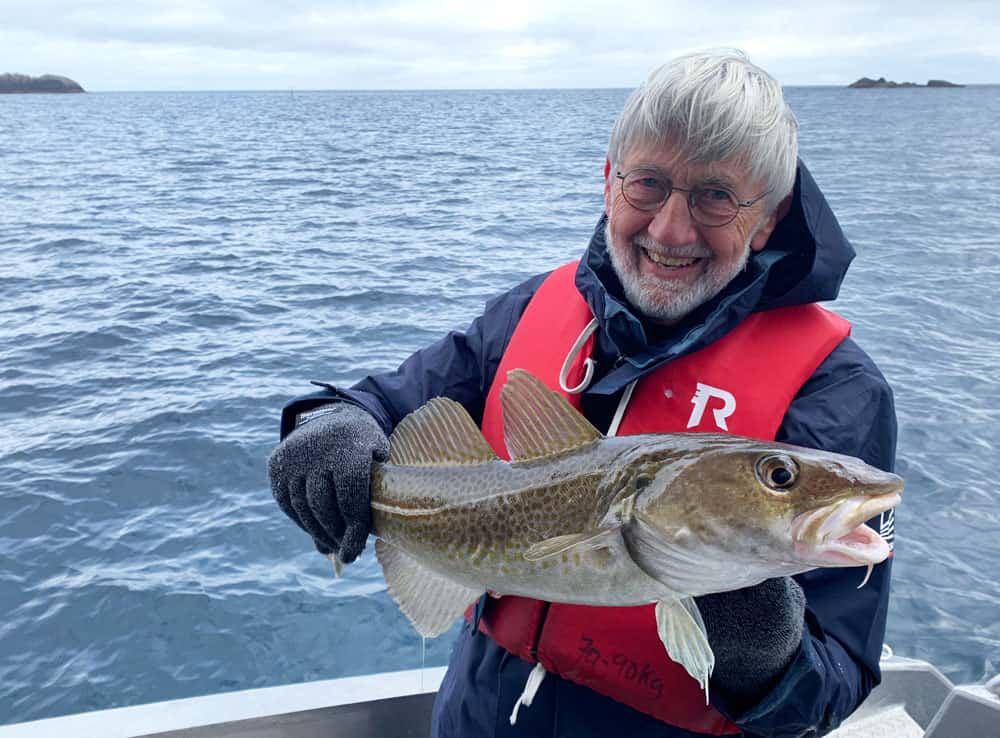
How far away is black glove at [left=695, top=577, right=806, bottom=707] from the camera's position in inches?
87.5

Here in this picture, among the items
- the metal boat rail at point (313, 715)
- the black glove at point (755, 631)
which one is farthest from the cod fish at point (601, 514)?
the metal boat rail at point (313, 715)

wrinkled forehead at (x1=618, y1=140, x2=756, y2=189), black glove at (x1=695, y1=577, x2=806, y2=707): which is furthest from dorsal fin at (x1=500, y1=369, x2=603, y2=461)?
wrinkled forehead at (x1=618, y1=140, x2=756, y2=189)

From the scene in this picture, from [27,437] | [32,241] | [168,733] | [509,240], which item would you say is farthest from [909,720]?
[32,241]

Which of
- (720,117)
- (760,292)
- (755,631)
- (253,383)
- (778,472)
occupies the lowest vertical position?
(253,383)

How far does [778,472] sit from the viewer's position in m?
2.09

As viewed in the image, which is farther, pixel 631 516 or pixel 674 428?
pixel 674 428

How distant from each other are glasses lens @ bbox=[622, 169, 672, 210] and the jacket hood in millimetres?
352

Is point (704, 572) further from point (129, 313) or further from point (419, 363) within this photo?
point (129, 313)

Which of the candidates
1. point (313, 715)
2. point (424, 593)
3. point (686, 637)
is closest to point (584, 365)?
point (424, 593)

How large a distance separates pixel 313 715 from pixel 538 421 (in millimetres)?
2111

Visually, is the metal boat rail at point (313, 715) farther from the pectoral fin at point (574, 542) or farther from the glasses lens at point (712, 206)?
the glasses lens at point (712, 206)

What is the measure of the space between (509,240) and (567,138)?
32.2 meters

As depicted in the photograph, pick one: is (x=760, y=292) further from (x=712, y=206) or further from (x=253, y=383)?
(x=253, y=383)

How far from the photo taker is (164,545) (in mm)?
7250
